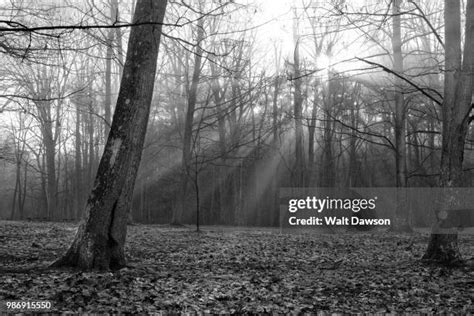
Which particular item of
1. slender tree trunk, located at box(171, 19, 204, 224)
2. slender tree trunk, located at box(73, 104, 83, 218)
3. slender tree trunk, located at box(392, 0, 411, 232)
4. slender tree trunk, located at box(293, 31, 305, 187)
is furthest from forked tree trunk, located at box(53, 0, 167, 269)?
slender tree trunk, located at box(73, 104, 83, 218)

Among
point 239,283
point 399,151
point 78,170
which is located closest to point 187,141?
point 399,151

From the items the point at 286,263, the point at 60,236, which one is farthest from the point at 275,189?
the point at 286,263

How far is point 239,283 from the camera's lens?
6.02 m

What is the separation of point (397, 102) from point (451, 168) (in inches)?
396

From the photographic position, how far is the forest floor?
475cm

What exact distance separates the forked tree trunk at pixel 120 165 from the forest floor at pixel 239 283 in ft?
1.32

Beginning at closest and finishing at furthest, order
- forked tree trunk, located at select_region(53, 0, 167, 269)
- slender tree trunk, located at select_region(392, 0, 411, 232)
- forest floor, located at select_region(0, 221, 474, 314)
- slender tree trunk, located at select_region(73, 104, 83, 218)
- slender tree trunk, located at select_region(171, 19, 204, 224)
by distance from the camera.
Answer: forest floor, located at select_region(0, 221, 474, 314), forked tree trunk, located at select_region(53, 0, 167, 269), slender tree trunk, located at select_region(392, 0, 411, 232), slender tree trunk, located at select_region(171, 19, 204, 224), slender tree trunk, located at select_region(73, 104, 83, 218)

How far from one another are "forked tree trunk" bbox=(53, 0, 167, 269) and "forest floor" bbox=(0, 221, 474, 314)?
401 mm

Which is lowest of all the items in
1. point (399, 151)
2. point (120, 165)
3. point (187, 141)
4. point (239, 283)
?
point (239, 283)

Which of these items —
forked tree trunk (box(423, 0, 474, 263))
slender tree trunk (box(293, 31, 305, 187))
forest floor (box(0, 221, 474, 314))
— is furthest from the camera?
slender tree trunk (box(293, 31, 305, 187))

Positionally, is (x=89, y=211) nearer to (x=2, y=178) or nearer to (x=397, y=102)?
(x=397, y=102)

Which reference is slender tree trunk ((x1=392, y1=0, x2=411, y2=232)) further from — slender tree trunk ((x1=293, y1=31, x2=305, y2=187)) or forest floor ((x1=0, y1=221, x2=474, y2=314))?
forest floor ((x1=0, y1=221, x2=474, y2=314))

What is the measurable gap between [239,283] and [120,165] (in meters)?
2.30

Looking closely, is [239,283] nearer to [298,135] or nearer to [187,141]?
[187,141]
